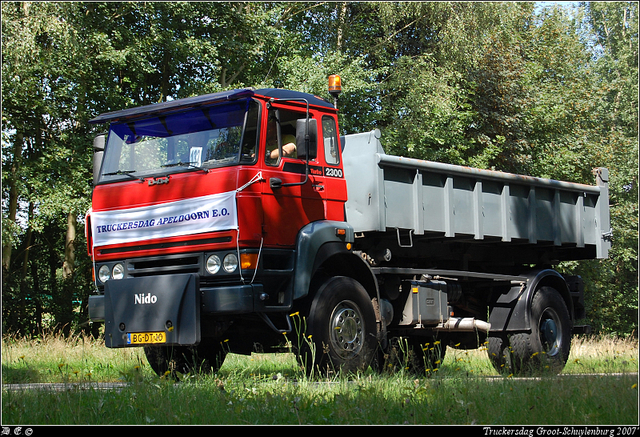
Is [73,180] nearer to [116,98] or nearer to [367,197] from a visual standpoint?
[116,98]

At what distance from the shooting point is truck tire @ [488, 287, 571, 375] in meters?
10.2

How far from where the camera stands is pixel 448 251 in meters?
10.4

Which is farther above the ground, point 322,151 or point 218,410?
point 322,151

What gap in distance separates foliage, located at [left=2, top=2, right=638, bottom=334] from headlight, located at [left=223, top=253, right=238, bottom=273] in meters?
9.33

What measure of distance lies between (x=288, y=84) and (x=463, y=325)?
12258 mm

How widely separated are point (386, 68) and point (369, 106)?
1.55m

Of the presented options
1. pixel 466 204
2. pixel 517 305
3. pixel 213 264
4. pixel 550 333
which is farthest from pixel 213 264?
pixel 550 333

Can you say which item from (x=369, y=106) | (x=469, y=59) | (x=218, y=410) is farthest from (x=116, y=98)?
(x=218, y=410)

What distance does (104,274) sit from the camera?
8.20 meters

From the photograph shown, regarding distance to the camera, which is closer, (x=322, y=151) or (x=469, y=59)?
(x=322, y=151)

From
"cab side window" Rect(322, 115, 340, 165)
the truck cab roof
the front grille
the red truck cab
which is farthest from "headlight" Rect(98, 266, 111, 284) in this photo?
"cab side window" Rect(322, 115, 340, 165)

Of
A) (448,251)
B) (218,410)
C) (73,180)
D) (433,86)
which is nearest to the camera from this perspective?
(218,410)

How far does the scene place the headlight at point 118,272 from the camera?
8086mm

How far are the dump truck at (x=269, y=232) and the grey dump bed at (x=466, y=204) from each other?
0.03 metres
